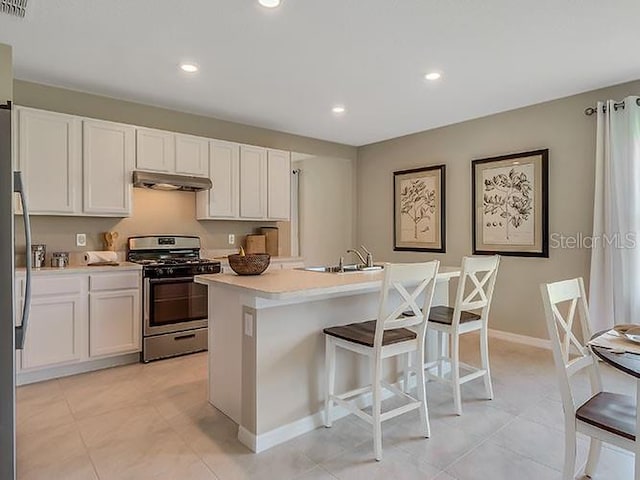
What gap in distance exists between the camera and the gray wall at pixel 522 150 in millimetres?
3898

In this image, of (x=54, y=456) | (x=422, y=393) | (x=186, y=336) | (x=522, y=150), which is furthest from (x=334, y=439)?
(x=522, y=150)

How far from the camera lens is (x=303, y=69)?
3.31 m

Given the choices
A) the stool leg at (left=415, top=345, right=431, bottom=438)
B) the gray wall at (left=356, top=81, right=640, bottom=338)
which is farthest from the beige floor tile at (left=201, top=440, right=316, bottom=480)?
the gray wall at (left=356, top=81, right=640, bottom=338)

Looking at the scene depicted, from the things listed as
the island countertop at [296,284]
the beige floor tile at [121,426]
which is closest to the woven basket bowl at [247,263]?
the island countertop at [296,284]

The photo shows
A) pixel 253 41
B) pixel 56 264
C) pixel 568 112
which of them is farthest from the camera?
pixel 568 112

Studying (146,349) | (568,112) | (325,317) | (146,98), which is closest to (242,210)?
(146,98)

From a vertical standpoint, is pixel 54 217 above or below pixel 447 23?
below

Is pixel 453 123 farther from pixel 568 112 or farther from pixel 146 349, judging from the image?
pixel 146 349

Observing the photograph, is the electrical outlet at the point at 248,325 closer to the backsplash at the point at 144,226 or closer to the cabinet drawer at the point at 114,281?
the cabinet drawer at the point at 114,281

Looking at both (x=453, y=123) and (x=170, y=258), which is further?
(x=453, y=123)

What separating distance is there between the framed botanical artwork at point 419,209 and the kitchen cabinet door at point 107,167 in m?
3.42

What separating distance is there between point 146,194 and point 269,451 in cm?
312

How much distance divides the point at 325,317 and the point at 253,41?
196cm

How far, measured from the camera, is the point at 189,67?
3232 mm
